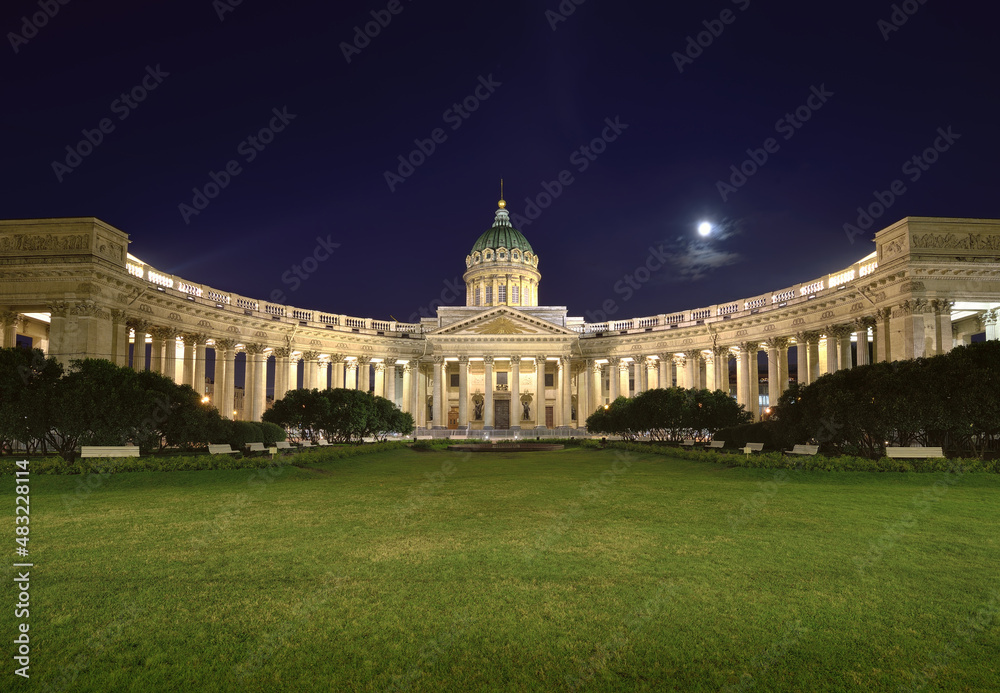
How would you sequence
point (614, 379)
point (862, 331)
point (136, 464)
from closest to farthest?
point (136, 464) → point (862, 331) → point (614, 379)

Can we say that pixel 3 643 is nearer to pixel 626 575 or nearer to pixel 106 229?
pixel 626 575

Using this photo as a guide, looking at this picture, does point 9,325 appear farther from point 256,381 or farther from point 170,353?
point 256,381

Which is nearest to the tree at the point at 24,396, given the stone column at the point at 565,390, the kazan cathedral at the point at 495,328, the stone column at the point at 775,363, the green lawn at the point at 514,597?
the green lawn at the point at 514,597

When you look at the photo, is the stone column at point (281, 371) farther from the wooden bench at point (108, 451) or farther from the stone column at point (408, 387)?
the wooden bench at point (108, 451)

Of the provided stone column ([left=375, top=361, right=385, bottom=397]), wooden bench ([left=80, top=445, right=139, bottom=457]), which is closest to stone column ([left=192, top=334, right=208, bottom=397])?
stone column ([left=375, top=361, right=385, bottom=397])

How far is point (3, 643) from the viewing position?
616 cm

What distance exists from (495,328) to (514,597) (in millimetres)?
59530

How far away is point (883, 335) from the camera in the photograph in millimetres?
40219

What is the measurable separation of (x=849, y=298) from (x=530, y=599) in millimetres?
46005

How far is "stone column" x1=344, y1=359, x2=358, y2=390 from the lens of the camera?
6762 centimetres

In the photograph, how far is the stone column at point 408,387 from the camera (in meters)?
70.7

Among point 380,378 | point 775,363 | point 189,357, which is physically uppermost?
point 189,357

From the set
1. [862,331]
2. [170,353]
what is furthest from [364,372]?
[862,331]

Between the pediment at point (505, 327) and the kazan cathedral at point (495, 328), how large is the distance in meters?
0.17
